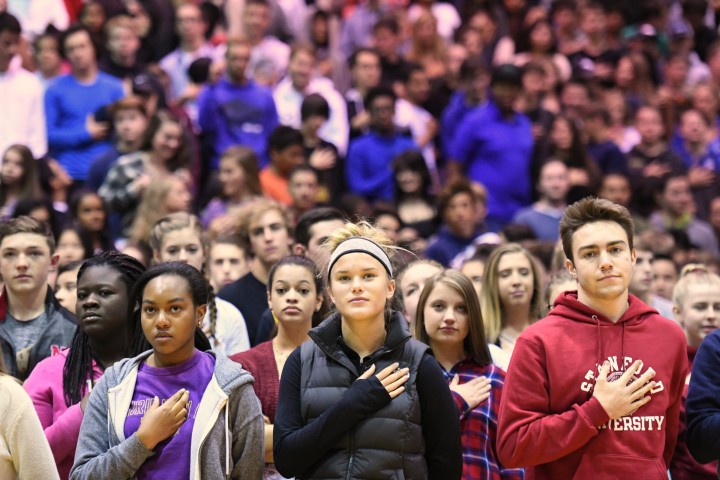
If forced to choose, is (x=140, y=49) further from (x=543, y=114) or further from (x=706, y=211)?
(x=706, y=211)

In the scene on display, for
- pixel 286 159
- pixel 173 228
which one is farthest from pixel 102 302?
pixel 286 159

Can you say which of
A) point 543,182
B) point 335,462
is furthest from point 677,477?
point 543,182

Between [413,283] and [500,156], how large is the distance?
5.53 meters

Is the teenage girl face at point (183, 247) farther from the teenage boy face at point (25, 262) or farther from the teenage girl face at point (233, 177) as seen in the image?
the teenage girl face at point (233, 177)

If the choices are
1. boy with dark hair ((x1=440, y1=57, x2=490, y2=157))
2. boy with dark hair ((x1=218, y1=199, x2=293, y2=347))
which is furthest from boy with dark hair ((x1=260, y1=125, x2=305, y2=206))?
boy with dark hair ((x1=218, y1=199, x2=293, y2=347))

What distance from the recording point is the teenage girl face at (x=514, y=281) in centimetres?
701

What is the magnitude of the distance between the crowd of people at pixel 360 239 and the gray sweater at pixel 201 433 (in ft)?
0.04

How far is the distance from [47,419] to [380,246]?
1.70m

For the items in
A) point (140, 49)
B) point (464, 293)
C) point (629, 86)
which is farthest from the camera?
point (629, 86)

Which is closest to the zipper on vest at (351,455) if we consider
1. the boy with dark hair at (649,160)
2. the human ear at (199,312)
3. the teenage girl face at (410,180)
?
the human ear at (199,312)

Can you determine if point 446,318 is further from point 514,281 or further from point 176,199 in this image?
point 176,199

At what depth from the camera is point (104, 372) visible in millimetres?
5289

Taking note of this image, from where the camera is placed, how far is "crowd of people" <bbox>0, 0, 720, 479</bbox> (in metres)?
4.86

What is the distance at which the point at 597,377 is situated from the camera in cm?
481
